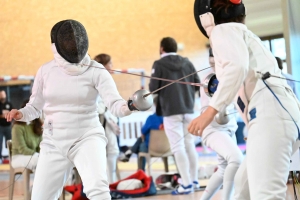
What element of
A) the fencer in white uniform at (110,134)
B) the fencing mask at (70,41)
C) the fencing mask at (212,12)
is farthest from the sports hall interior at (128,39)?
the fencing mask at (212,12)

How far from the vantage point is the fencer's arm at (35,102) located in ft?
8.52

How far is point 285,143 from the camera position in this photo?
1.70 metres

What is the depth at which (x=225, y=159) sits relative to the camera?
3.21 metres

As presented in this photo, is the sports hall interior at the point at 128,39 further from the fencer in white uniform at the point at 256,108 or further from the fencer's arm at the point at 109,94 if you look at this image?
the fencer in white uniform at the point at 256,108

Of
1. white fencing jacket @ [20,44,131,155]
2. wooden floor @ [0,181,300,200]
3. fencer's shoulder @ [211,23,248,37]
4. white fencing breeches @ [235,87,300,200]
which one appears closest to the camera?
white fencing breeches @ [235,87,300,200]

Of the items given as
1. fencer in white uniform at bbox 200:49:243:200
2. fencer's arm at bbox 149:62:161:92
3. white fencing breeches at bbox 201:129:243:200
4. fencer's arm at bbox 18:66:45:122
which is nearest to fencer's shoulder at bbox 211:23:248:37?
fencer's arm at bbox 18:66:45:122

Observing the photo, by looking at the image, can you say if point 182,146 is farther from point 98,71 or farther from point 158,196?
point 98,71

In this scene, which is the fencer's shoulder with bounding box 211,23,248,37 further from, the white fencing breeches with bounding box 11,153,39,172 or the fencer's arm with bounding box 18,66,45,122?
the white fencing breeches with bounding box 11,153,39,172

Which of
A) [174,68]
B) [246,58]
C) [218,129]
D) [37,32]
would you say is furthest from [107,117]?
[246,58]

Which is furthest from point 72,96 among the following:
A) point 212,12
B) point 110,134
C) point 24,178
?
point 110,134

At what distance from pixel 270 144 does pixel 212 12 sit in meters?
0.54

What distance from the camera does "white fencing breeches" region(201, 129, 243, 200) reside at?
10.1 ft

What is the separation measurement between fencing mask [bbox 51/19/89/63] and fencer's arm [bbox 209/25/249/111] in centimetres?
96

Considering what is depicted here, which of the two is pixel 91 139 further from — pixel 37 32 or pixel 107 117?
pixel 37 32
